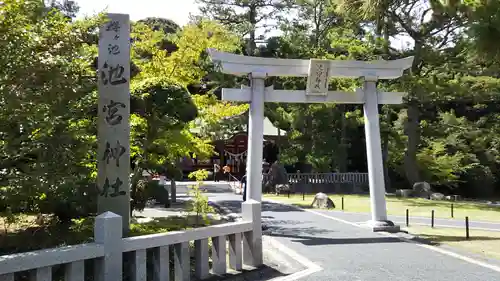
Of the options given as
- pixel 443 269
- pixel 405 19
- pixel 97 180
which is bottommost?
pixel 443 269

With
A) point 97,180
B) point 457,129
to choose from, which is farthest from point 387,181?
point 97,180

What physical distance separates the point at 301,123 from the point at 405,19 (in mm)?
8647

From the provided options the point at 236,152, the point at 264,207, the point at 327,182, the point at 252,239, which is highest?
the point at 236,152

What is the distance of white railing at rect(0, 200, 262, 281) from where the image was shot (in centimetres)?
459

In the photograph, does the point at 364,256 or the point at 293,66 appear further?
the point at 293,66

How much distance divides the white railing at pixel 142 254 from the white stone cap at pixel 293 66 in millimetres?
5274

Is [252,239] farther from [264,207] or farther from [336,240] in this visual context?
[264,207]

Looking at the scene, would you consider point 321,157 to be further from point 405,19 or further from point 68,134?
point 68,134

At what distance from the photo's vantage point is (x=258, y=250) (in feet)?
25.1

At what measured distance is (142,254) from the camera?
5648 mm

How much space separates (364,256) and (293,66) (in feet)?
18.7

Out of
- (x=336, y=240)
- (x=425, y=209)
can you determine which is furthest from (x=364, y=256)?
(x=425, y=209)

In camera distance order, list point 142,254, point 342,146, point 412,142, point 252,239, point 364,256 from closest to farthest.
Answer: point 142,254 < point 252,239 < point 364,256 < point 412,142 < point 342,146

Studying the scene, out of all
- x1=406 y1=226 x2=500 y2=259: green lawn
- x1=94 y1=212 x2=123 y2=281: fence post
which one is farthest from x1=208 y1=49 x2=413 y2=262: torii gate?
x1=94 y1=212 x2=123 y2=281: fence post
